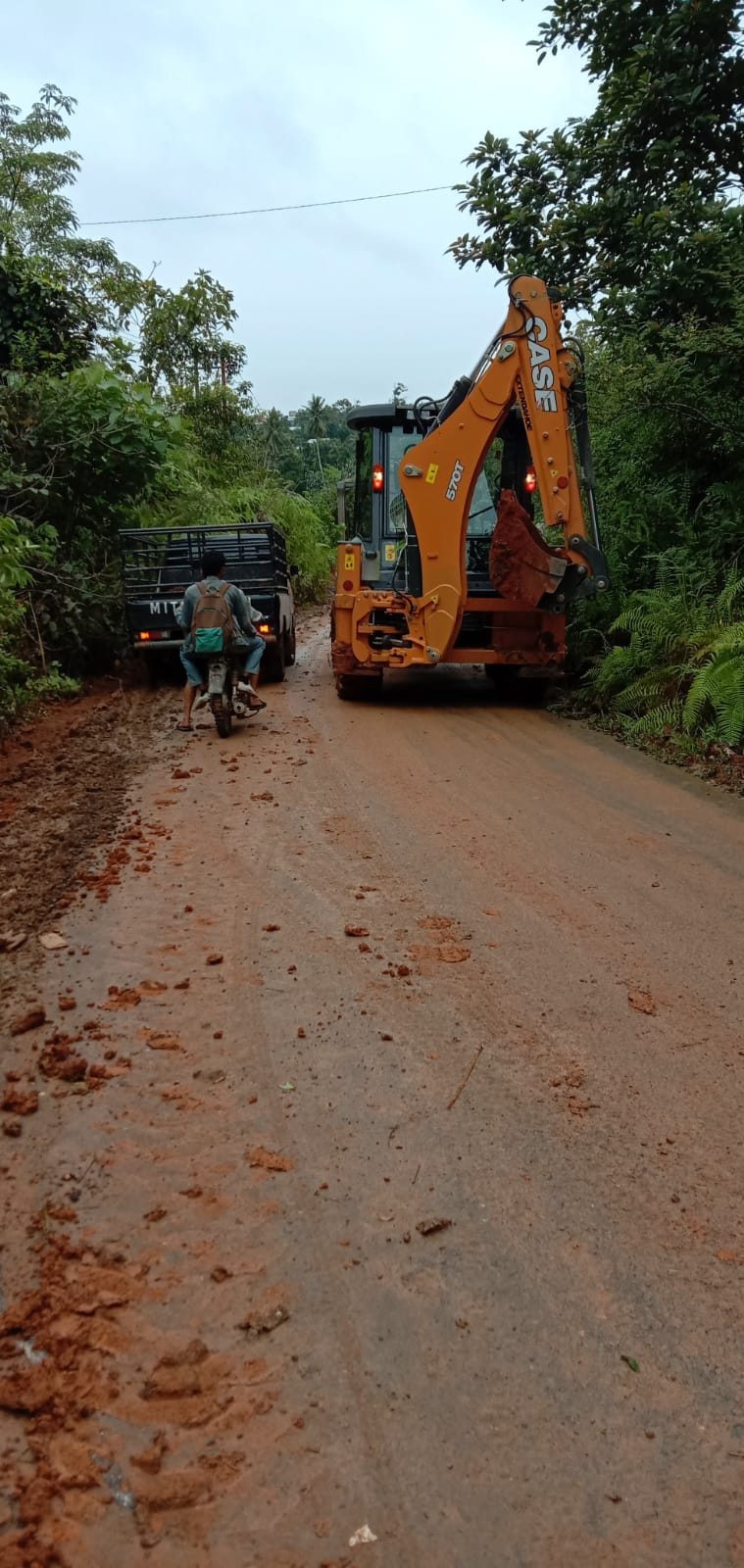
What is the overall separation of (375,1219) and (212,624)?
7.15m

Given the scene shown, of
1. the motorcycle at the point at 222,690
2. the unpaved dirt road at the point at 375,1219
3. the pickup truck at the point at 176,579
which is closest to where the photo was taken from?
the unpaved dirt road at the point at 375,1219

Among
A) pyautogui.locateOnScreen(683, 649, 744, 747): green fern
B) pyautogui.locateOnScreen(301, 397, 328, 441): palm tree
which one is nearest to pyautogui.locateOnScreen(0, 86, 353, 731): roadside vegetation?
pyautogui.locateOnScreen(683, 649, 744, 747): green fern

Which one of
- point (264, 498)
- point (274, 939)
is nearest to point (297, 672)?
point (274, 939)

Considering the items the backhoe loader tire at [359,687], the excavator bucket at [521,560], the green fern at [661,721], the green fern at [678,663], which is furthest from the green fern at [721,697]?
the backhoe loader tire at [359,687]

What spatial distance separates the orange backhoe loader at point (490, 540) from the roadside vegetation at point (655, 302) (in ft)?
2.85

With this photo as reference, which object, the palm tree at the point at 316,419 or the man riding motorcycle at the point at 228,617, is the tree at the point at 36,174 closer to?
the man riding motorcycle at the point at 228,617

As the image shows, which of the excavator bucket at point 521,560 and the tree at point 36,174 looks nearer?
the excavator bucket at point 521,560

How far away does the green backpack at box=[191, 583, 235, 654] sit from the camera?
9.09 m

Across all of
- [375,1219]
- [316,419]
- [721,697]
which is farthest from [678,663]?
[316,419]

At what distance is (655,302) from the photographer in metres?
9.91

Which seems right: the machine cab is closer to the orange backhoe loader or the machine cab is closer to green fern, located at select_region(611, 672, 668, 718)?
the orange backhoe loader

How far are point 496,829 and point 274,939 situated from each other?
2090 mm

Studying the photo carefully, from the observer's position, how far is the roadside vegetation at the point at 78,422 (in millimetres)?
11031

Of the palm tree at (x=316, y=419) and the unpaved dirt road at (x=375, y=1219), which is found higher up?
the palm tree at (x=316, y=419)
